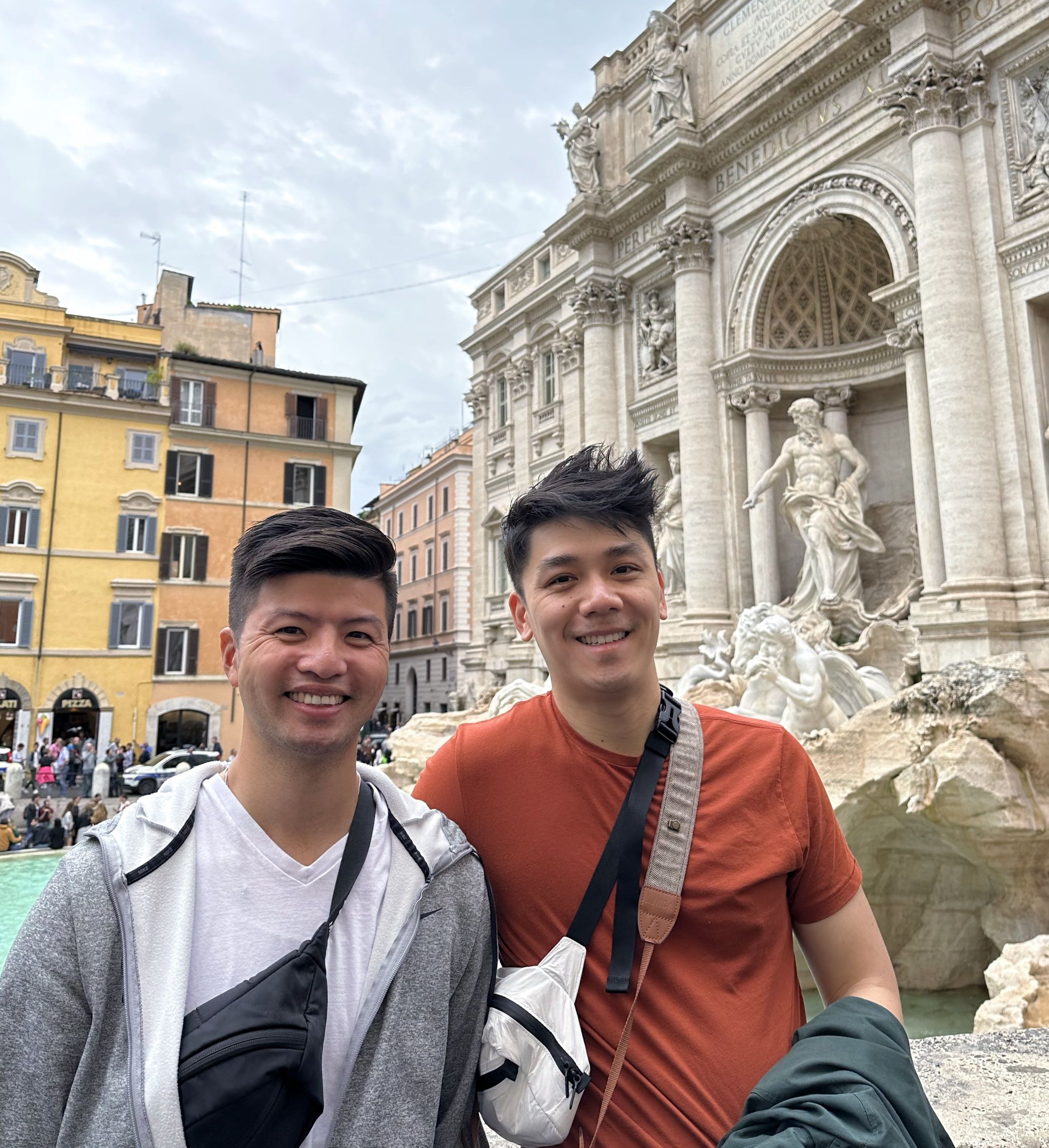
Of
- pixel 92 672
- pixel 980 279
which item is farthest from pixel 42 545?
pixel 980 279

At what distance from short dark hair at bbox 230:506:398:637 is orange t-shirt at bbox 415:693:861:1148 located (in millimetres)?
411

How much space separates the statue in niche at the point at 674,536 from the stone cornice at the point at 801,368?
1739mm

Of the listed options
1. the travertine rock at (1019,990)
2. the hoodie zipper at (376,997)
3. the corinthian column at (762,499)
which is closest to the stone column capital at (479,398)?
the corinthian column at (762,499)

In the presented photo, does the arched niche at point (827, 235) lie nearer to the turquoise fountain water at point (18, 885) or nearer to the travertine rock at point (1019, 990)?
the travertine rock at point (1019, 990)

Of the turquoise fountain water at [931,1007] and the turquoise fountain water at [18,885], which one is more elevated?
the turquoise fountain water at [18,885]

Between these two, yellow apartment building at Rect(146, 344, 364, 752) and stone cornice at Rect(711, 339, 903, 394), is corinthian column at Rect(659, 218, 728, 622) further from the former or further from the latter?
yellow apartment building at Rect(146, 344, 364, 752)

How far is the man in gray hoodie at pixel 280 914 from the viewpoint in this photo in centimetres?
112

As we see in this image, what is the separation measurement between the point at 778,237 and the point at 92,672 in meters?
19.3

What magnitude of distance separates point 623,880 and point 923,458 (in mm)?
11226

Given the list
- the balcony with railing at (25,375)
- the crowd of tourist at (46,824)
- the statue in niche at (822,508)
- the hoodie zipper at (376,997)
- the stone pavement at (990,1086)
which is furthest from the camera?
the balcony with railing at (25,375)

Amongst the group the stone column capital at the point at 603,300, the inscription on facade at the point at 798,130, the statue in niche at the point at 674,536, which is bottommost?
the statue in niche at the point at 674,536

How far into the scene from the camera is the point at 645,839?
1.53m

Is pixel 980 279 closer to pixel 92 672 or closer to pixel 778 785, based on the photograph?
pixel 778 785

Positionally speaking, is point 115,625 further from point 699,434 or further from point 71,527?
point 699,434
